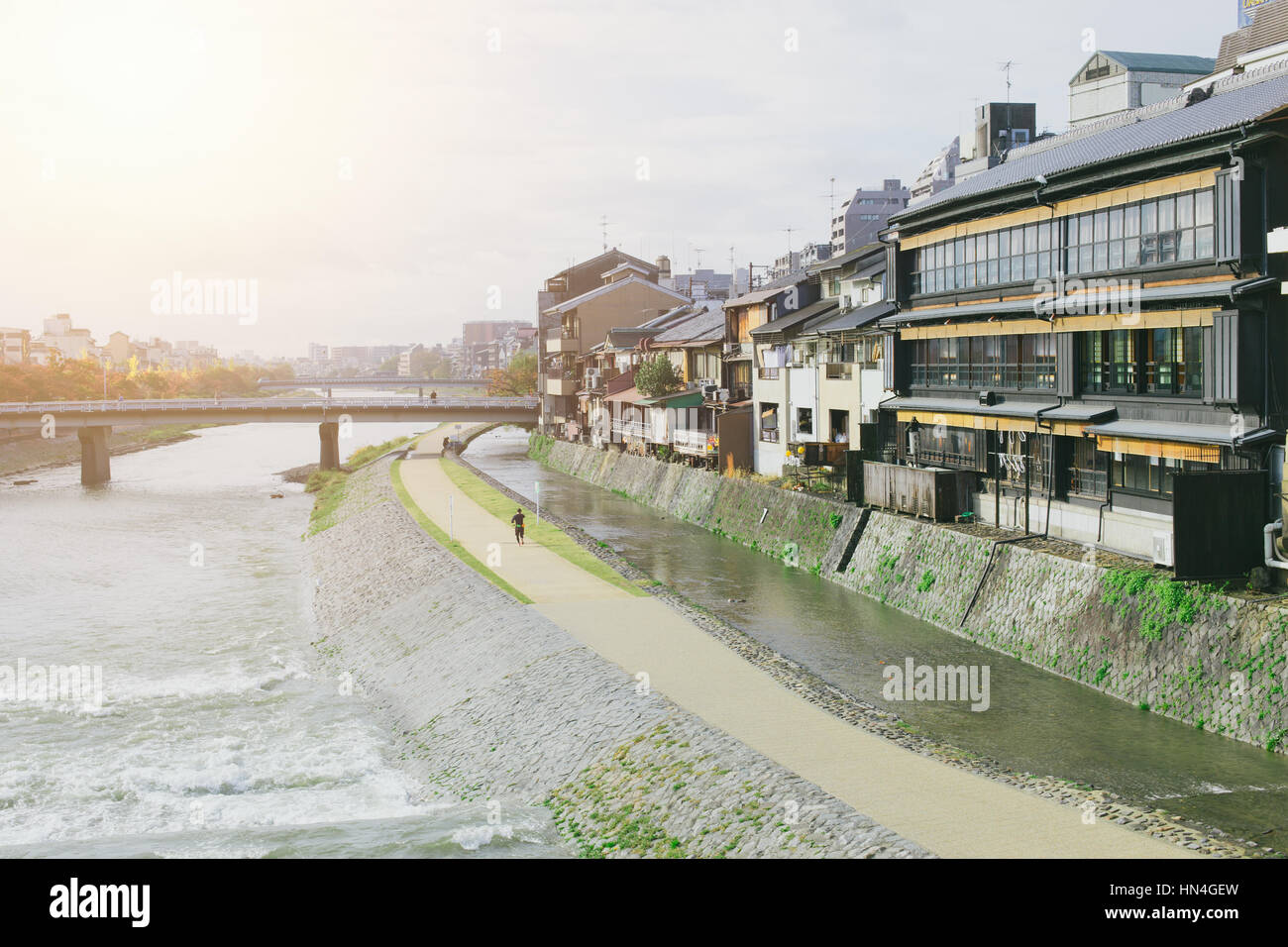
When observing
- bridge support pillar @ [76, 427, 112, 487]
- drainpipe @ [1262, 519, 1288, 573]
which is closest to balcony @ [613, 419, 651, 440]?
bridge support pillar @ [76, 427, 112, 487]

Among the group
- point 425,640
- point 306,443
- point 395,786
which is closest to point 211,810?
point 395,786

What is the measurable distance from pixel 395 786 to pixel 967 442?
2080cm

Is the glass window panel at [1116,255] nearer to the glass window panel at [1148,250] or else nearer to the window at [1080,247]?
the window at [1080,247]

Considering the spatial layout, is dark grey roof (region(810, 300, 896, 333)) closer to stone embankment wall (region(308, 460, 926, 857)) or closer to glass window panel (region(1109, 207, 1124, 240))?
glass window panel (region(1109, 207, 1124, 240))

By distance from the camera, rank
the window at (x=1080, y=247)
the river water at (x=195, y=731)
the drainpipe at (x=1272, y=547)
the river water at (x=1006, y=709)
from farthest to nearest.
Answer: the window at (x=1080, y=247) < the drainpipe at (x=1272, y=547) < the river water at (x=195, y=731) < the river water at (x=1006, y=709)

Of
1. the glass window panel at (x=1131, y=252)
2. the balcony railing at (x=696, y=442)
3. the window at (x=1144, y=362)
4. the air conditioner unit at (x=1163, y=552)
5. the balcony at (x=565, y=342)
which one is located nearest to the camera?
the air conditioner unit at (x=1163, y=552)

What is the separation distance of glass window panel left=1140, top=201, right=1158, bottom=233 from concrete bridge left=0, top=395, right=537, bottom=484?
2421 inches

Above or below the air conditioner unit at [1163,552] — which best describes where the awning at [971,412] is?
Answer: above

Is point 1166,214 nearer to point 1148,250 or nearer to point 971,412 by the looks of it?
point 1148,250

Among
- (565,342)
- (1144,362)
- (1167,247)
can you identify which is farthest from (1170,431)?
(565,342)

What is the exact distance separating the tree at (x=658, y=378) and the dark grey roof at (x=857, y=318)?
15385 mm

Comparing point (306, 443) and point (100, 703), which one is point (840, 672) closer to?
point (100, 703)

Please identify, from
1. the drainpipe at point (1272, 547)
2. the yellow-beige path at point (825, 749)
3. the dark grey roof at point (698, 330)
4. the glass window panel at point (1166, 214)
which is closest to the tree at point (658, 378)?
the dark grey roof at point (698, 330)

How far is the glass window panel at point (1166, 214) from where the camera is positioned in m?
22.9
